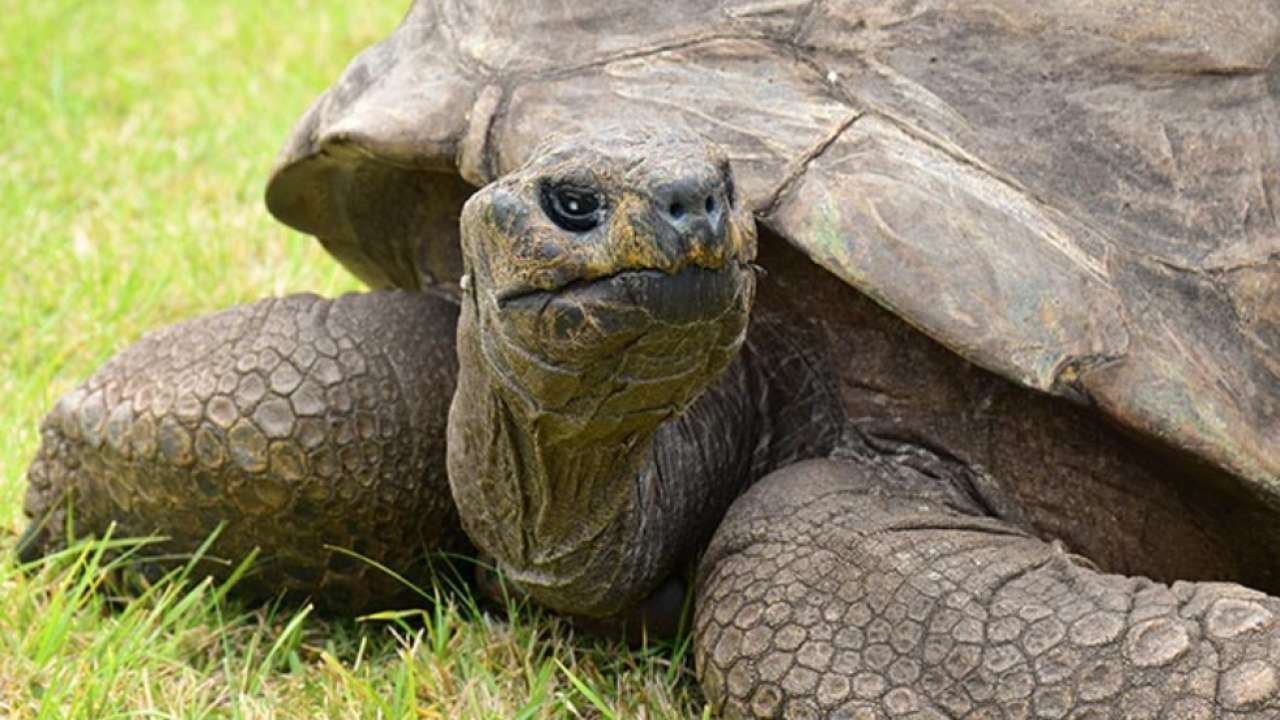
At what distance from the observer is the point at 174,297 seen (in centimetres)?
491

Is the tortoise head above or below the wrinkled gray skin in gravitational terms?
above

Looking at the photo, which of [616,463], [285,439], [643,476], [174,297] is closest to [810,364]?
[643,476]

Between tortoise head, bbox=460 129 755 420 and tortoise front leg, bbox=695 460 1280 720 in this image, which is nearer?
tortoise head, bbox=460 129 755 420

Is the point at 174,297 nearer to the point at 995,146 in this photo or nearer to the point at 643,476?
the point at 643,476

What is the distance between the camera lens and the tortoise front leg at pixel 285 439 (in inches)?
126

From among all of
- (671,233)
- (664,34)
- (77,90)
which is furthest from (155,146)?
(671,233)

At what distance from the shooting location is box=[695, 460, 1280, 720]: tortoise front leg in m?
2.45

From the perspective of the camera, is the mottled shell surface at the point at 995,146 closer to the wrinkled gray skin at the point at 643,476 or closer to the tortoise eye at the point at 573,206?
the wrinkled gray skin at the point at 643,476

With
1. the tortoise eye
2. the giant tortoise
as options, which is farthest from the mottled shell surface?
the tortoise eye

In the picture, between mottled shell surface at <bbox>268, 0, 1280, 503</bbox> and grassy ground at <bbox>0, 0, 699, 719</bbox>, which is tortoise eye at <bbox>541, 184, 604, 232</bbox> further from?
grassy ground at <bbox>0, 0, 699, 719</bbox>

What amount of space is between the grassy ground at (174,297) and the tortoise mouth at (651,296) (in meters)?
0.80

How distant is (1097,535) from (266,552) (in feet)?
4.36

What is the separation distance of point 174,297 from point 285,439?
185 centimetres

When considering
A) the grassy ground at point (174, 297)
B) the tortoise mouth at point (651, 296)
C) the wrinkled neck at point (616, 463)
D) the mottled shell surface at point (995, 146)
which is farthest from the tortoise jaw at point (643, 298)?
the grassy ground at point (174, 297)
